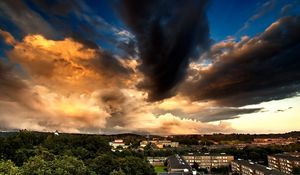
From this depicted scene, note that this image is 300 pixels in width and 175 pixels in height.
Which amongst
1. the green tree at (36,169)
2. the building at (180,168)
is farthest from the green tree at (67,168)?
the building at (180,168)

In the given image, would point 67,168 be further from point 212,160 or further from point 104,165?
point 212,160

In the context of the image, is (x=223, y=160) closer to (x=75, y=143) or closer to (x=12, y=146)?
(x=75, y=143)

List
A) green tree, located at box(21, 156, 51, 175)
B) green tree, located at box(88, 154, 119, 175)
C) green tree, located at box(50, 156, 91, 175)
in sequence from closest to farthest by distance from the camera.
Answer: green tree, located at box(21, 156, 51, 175) → green tree, located at box(50, 156, 91, 175) → green tree, located at box(88, 154, 119, 175)

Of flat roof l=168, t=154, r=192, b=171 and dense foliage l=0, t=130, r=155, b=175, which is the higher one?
dense foliage l=0, t=130, r=155, b=175

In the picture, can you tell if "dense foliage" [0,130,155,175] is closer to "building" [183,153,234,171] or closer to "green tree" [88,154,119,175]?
"green tree" [88,154,119,175]

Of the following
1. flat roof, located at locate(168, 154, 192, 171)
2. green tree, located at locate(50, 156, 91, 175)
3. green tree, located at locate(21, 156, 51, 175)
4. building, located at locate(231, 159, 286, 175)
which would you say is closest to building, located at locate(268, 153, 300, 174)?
building, located at locate(231, 159, 286, 175)

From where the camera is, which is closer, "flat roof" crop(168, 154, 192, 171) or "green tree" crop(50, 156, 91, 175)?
"green tree" crop(50, 156, 91, 175)

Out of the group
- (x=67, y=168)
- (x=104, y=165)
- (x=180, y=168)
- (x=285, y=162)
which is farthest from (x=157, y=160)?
(x=67, y=168)
